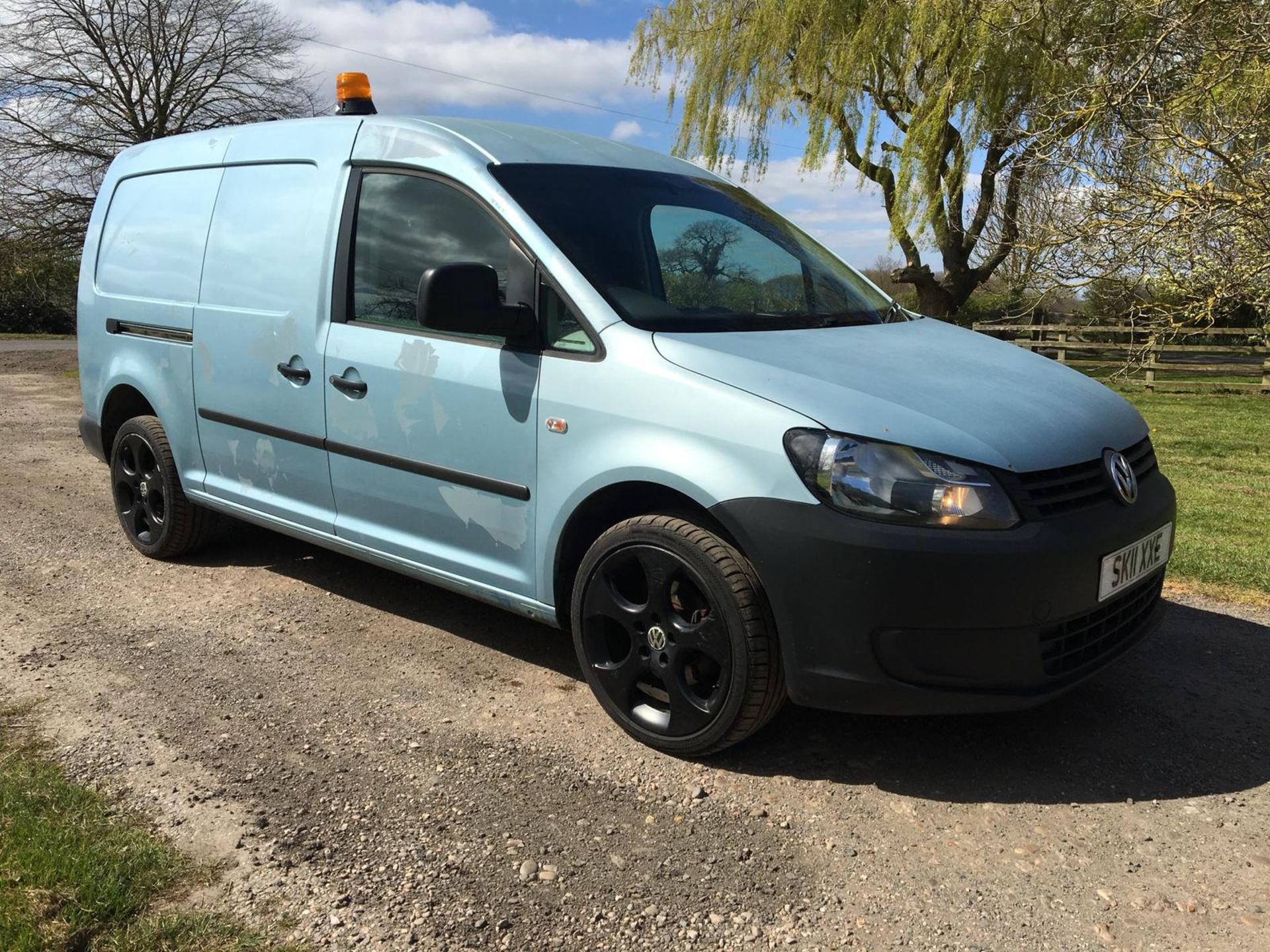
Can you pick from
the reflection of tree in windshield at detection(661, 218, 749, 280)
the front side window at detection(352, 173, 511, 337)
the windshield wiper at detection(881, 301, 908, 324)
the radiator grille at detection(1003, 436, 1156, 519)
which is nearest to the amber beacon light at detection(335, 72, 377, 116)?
the front side window at detection(352, 173, 511, 337)

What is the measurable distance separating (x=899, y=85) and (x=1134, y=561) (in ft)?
53.4

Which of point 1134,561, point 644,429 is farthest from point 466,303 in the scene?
point 1134,561

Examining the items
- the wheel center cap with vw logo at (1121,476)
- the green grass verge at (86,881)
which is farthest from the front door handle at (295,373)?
the wheel center cap with vw logo at (1121,476)

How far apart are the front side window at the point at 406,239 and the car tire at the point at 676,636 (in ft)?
3.61

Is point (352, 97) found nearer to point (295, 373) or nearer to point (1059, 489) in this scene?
point (295, 373)

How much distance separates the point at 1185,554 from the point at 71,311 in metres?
31.0

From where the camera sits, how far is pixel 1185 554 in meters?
5.53

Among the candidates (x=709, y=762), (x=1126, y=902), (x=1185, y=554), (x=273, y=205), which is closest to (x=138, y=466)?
(x=273, y=205)

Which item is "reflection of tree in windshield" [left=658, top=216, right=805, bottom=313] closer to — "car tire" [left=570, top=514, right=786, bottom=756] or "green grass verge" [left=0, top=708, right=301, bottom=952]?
"car tire" [left=570, top=514, right=786, bottom=756]

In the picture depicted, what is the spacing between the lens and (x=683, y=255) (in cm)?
382

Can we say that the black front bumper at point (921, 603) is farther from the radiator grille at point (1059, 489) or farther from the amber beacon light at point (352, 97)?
the amber beacon light at point (352, 97)

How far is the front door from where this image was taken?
3545 millimetres

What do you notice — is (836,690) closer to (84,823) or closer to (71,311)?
(84,823)

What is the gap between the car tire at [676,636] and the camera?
300 centimetres
